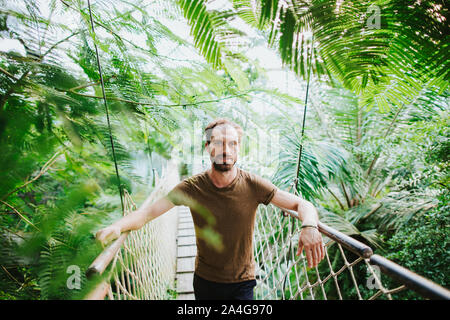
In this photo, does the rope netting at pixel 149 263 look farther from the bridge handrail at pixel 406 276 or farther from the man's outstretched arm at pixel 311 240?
the bridge handrail at pixel 406 276

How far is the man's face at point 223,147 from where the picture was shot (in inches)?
41.1

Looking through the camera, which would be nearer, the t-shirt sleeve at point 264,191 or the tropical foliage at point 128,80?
the tropical foliage at point 128,80

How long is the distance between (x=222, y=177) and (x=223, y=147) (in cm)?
16

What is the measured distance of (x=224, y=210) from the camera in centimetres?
105

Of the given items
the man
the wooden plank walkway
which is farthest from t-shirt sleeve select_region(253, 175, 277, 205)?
the wooden plank walkway

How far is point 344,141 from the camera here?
267cm

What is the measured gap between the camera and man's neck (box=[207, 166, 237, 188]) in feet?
3.53

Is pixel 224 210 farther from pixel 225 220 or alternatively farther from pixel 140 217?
pixel 140 217

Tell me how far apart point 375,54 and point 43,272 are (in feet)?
2.60

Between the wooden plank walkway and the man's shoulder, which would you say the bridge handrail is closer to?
the man's shoulder

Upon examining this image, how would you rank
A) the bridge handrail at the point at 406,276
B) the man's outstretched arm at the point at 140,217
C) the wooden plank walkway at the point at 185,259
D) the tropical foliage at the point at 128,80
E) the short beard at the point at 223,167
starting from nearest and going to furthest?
Result: the tropical foliage at the point at 128,80 < the bridge handrail at the point at 406,276 < the man's outstretched arm at the point at 140,217 < the short beard at the point at 223,167 < the wooden plank walkway at the point at 185,259

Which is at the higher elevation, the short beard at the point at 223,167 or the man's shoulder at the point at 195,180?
the short beard at the point at 223,167

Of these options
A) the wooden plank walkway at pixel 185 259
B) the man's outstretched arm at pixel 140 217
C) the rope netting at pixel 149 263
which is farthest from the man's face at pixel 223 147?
the wooden plank walkway at pixel 185 259
